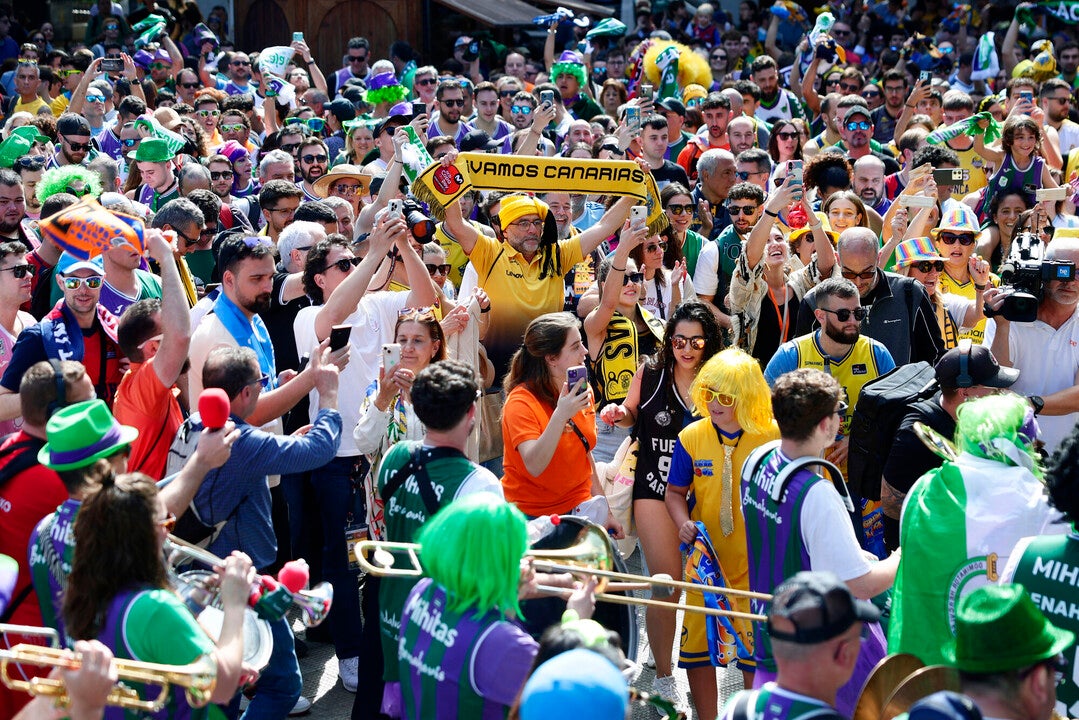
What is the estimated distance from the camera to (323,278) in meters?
5.87

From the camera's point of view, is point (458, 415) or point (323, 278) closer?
point (458, 415)

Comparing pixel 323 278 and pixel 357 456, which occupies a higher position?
pixel 323 278

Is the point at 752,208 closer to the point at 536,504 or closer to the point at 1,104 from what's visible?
the point at 536,504

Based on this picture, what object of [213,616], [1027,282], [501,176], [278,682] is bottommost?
[278,682]

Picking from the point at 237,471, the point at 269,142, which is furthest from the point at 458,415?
the point at 269,142

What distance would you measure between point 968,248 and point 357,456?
12.6ft

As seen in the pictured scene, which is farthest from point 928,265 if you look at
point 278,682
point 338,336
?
point 278,682

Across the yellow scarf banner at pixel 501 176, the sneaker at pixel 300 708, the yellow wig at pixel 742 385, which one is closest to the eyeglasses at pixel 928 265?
the yellow scarf banner at pixel 501 176

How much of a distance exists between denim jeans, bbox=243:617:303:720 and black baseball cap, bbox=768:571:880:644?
208cm

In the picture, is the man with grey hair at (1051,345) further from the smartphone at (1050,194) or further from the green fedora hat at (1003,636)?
the green fedora hat at (1003,636)

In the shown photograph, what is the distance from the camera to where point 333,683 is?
5586 millimetres

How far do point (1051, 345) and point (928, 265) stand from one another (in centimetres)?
141

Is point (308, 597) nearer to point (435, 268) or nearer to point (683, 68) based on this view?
point (435, 268)

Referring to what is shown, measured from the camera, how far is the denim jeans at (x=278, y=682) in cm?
437
